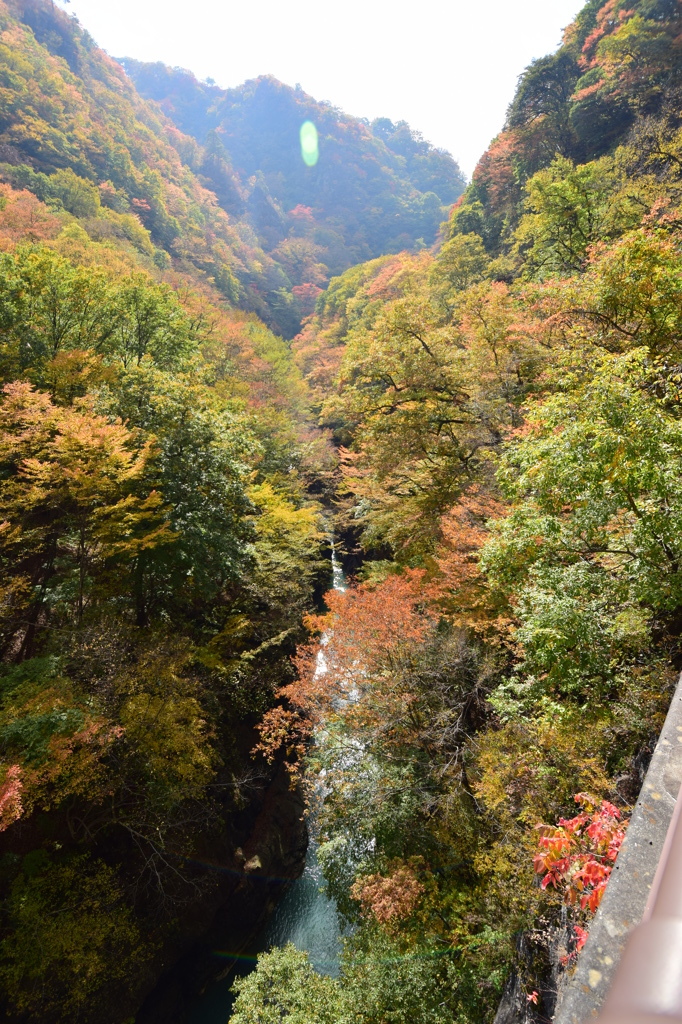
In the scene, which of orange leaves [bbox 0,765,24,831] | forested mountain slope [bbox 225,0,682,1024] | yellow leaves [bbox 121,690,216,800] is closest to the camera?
forested mountain slope [bbox 225,0,682,1024]

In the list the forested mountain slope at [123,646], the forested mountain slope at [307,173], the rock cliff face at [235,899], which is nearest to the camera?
the forested mountain slope at [123,646]

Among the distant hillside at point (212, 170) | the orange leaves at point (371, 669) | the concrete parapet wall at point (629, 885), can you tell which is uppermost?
the distant hillside at point (212, 170)

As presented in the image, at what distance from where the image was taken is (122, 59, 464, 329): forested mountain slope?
8538cm

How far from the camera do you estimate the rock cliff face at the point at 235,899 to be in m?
10.2

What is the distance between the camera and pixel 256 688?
13.8m

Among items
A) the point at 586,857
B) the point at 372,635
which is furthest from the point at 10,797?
the point at 586,857

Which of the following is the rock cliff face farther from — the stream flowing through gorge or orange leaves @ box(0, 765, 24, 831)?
orange leaves @ box(0, 765, 24, 831)

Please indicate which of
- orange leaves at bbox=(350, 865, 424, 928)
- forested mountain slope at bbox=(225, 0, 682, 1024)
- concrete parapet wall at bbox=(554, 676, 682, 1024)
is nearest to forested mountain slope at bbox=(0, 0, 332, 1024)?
forested mountain slope at bbox=(225, 0, 682, 1024)

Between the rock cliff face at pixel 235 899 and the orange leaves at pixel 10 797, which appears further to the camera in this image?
the rock cliff face at pixel 235 899

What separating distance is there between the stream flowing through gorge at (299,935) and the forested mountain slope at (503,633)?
2.42m

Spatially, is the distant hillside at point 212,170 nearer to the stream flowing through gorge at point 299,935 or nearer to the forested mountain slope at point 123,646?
the forested mountain slope at point 123,646

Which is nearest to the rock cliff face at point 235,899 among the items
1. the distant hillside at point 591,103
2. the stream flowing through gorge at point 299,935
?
the stream flowing through gorge at point 299,935

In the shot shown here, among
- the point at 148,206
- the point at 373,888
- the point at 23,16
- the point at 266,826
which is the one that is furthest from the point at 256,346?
the point at 23,16

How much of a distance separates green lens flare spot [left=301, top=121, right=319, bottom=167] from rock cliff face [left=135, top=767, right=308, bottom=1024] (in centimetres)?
12210
